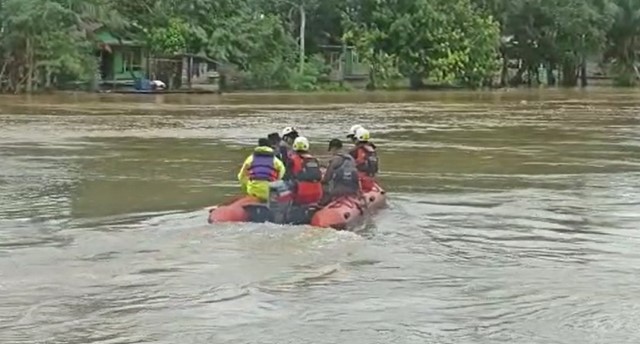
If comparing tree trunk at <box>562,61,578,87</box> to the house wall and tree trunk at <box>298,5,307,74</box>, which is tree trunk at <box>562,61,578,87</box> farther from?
the house wall

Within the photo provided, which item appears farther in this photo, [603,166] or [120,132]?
[120,132]

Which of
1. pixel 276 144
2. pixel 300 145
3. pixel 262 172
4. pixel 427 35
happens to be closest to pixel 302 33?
pixel 427 35

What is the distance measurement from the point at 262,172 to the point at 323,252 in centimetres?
179

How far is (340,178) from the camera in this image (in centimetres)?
1491

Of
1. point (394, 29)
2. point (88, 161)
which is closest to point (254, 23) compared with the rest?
point (394, 29)

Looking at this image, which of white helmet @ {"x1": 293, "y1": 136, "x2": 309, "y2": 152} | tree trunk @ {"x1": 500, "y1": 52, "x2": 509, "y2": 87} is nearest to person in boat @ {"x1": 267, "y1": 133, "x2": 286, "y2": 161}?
white helmet @ {"x1": 293, "y1": 136, "x2": 309, "y2": 152}

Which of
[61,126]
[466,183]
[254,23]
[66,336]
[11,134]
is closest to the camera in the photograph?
[66,336]

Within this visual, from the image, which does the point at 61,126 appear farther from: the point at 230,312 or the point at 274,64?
the point at 274,64

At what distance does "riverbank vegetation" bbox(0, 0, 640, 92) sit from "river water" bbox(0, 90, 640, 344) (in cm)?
2514

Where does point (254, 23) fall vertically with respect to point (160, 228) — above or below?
above

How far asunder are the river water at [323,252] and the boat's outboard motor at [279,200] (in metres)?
0.27

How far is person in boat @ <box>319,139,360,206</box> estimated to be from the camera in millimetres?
14828

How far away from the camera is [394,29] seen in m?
60.8

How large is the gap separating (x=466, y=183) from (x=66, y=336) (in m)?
11.7
